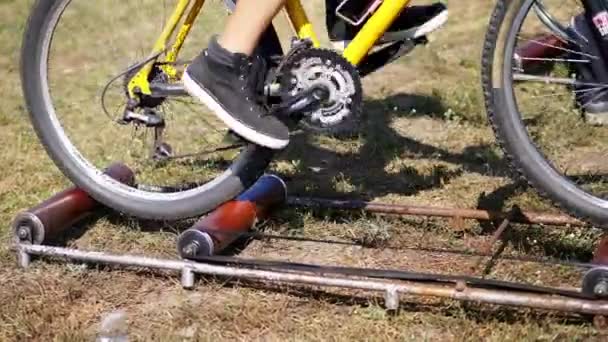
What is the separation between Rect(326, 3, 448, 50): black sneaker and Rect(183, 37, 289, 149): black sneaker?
446 mm

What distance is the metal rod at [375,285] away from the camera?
2826mm

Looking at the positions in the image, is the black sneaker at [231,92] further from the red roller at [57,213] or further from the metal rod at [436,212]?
the red roller at [57,213]

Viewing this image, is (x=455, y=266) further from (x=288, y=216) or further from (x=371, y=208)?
(x=288, y=216)

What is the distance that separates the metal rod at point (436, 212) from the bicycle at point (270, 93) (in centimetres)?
29

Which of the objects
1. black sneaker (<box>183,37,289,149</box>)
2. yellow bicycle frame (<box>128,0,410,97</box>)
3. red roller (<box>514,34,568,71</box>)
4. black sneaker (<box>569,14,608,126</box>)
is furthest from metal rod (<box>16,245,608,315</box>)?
red roller (<box>514,34,568,71</box>)

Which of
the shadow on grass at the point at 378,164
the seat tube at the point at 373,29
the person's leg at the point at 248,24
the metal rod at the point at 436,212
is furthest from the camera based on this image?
the shadow on grass at the point at 378,164

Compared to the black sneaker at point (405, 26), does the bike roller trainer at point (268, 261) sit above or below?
below

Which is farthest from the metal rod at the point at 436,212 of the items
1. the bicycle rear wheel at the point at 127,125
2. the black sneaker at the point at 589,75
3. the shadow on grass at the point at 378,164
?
the black sneaker at the point at 589,75

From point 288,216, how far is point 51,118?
1045 millimetres

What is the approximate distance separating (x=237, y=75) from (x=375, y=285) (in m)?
0.89

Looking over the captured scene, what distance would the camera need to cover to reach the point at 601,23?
3166mm

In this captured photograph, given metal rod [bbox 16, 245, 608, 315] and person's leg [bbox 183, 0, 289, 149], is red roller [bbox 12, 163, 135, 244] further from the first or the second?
person's leg [bbox 183, 0, 289, 149]

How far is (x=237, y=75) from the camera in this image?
130 inches

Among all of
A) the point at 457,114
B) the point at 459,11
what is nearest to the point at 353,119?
the point at 457,114
